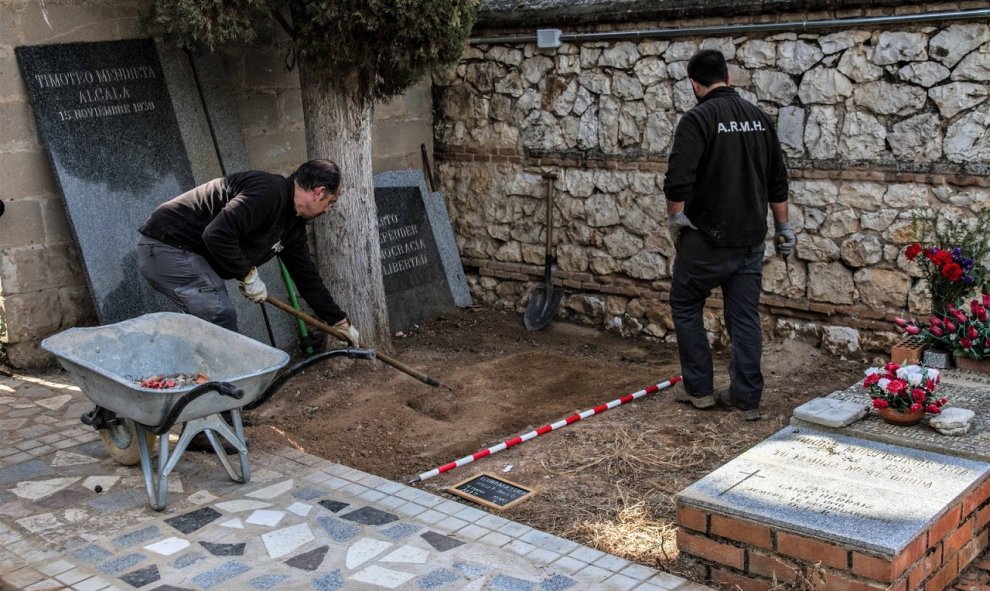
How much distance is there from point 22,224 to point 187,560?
3.06 metres

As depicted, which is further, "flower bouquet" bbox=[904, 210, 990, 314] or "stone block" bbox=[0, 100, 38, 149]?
"stone block" bbox=[0, 100, 38, 149]

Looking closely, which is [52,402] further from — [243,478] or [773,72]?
[773,72]

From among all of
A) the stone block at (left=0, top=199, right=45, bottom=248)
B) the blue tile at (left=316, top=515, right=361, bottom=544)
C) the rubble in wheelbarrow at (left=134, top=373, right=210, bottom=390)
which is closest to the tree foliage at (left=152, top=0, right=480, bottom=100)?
the stone block at (left=0, top=199, right=45, bottom=248)

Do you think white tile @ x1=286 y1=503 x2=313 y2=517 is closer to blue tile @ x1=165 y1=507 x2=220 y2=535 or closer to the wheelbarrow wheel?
blue tile @ x1=165 y1=507 x2=220 y2=535

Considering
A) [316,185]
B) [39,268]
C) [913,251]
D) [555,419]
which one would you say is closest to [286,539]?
[316,185]

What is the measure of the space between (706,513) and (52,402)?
3.87 m

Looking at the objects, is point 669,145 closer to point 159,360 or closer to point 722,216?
point 722,216

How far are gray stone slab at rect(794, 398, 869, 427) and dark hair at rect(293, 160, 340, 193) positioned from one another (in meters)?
2.47

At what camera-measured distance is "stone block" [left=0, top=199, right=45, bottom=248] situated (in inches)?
243

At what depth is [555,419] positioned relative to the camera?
233 inches

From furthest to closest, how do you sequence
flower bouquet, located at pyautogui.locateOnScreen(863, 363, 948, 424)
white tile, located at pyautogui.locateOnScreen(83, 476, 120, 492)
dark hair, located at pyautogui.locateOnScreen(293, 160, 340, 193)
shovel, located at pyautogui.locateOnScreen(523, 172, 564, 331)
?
shovel, located at pyautogui.locateOnScreen(523, 172, 564, 331) → dark hair, located at pyautogui.locateOnScreen(293, 160, 340, 193) → white tile, located at pyautogui.locateOnScreen(83, 476, 120, 492) → flower bouquet, located at pyautogui.locateOnScreen(863, 363, 948, 424)

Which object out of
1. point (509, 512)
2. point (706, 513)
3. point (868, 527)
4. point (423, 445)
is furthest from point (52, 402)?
point (868, 527)

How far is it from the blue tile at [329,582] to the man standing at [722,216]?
2.63m

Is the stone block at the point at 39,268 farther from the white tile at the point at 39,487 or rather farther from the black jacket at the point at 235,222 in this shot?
the white tile at the point at 39,487
